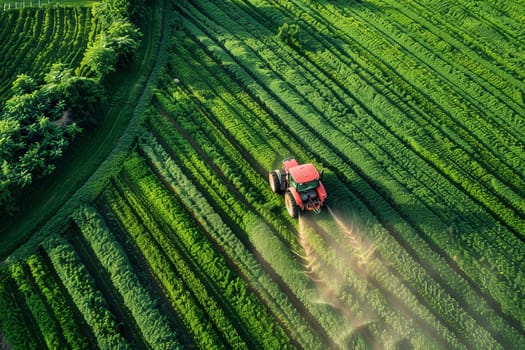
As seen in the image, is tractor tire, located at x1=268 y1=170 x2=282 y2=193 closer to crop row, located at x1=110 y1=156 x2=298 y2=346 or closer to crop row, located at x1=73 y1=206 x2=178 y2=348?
crop row, located at x1=110 y1=156 x2=298 y2=346

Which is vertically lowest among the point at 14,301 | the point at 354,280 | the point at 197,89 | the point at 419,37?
the point at 14,301

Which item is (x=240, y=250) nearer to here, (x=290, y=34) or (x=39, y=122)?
(x=39, y=122)

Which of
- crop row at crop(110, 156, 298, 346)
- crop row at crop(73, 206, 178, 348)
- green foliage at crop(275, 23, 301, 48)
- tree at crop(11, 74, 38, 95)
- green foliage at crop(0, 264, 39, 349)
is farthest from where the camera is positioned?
green foliage at crop(275, 23, 301, 48)

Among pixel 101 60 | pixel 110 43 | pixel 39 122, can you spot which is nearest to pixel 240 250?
pixel 39 122

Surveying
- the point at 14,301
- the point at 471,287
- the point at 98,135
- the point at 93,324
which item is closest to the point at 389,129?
the point at 471,287

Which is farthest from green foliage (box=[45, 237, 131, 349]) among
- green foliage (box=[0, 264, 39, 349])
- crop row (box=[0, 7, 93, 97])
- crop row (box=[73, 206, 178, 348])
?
crop row (box=[0, 7, 93, 97])

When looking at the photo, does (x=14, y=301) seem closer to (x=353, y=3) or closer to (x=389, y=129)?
(x=389, y=129)
